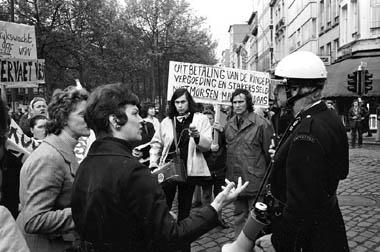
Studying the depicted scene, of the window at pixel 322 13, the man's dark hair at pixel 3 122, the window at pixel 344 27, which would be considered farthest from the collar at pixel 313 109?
the window at pixel 322 13

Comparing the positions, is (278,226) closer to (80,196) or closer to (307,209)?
(307,209)

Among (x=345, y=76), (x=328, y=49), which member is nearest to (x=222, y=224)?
(x=345, y=76)

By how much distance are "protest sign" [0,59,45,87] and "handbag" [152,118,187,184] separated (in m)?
2.49

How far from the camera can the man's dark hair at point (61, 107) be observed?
3.00 metres

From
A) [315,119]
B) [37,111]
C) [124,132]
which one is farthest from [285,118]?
[124,132]

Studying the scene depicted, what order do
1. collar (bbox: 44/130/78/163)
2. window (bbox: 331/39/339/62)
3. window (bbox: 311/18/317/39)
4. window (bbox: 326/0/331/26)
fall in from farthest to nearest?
window (bbox: 311/18/317/39), window (bbox: 326/0/331/26), window (bbox: 331/39/339/62), collar (bbox: 44/130/78/163)

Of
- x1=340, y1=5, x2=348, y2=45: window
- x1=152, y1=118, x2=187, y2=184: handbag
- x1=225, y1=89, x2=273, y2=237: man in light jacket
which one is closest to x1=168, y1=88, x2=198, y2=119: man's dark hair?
x1=152, y1=118, x2=187, y2=184: handbag

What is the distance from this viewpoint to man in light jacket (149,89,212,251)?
5023mm

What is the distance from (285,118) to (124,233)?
631 centimetres

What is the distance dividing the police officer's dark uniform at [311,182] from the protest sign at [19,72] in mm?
4525

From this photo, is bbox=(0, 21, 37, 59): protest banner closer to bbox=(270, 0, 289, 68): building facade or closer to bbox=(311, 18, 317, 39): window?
bbox=(311, 18, 317, 39): window

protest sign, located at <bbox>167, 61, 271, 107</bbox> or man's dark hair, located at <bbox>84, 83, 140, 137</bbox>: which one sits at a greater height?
protest sign, located at <bbox>167, 61, 271, 107</bbox>

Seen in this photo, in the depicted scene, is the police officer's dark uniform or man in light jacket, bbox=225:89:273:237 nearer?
the police officer's dark uniform

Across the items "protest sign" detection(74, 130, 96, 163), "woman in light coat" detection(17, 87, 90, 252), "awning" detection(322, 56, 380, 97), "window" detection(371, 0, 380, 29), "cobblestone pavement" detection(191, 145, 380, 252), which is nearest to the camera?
"woman in light coat" detection(17, 87, 90, 252)
